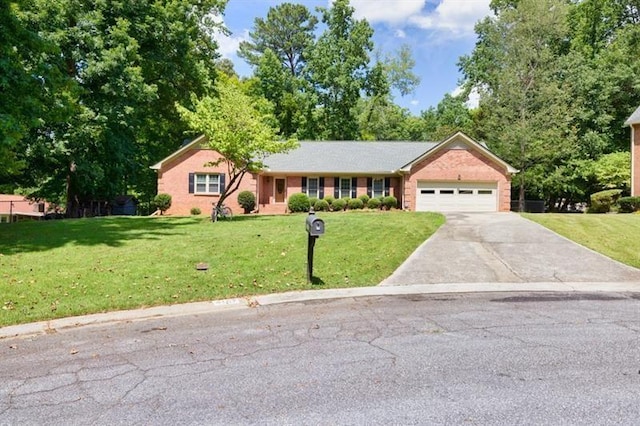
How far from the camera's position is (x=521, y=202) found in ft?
111

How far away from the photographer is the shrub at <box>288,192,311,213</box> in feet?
95.6

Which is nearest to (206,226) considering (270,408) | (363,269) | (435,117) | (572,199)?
(363,269)

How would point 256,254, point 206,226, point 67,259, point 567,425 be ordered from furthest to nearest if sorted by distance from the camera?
point 206,226, point 256,254, point 67,259, point 567,425

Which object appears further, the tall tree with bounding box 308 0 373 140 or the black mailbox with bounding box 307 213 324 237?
the tall tree with bounding box 308 0 373 140

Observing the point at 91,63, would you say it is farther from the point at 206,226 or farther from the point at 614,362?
the point at 614,362

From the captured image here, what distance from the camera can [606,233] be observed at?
1619 centimetres

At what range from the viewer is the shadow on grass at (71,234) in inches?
502

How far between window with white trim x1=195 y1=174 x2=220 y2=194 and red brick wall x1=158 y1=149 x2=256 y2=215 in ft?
0.93

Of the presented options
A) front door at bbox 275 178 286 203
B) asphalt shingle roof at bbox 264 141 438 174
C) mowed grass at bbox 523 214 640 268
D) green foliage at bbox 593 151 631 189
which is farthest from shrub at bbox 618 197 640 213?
front door at bbox 275 178 286 203

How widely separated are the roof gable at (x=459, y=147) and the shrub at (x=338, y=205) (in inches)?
175

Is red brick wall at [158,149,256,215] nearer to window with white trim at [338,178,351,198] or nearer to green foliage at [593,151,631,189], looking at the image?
window with white trim at [338,178,351,198]

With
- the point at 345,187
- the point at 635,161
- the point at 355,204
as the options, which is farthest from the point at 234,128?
the point at 635,161

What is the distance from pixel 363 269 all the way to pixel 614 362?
250 inches

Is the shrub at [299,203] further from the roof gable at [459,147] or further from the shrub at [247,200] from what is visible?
the roof gable at [459,147]
